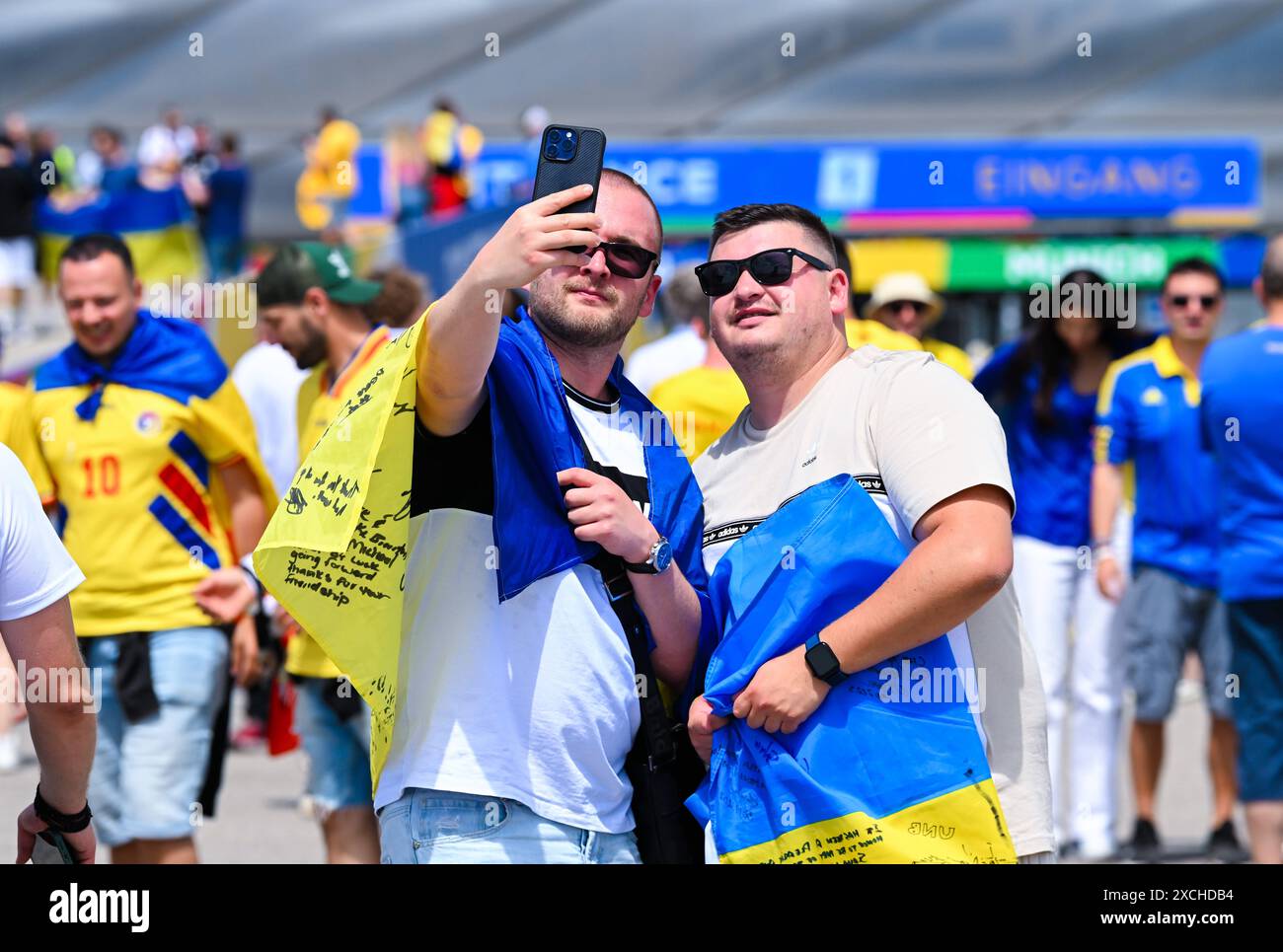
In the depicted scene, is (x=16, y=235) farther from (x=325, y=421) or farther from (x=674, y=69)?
(x=325, y=421)

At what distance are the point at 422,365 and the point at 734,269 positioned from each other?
71cm

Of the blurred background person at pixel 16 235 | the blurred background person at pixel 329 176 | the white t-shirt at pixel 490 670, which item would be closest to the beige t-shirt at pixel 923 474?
the white t-shirt at pixel 490 670

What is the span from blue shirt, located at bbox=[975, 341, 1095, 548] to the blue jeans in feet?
14.3

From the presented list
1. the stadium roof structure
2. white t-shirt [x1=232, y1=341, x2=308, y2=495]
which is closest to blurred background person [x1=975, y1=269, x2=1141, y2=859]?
white t-shirt [x1=232, y1=341, x2=308, y2=495]

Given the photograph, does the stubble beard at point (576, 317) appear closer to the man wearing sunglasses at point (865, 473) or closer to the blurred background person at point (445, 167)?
the man wearing sunglasses at point (865, 473)

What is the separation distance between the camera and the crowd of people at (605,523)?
3029mm

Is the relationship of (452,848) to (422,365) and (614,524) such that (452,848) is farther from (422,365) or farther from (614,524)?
(422,365)

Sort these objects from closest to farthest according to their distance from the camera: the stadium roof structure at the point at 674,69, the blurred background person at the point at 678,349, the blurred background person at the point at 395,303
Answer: the blurred background person at the point at 395,303, the blurred background person at the point at 678,349, the stadium roof structure at the point at 674,69

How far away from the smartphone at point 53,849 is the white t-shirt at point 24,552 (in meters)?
0.45

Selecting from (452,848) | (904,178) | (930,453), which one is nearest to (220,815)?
(452,848)

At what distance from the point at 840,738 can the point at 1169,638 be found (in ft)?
14.4

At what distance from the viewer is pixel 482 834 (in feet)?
10.0

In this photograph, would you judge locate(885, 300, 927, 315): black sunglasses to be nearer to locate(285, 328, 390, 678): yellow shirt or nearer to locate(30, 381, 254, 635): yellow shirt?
locate(285, 328, 390, 678): yellow shirt

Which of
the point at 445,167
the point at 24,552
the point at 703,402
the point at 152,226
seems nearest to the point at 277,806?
the point at 703,402
